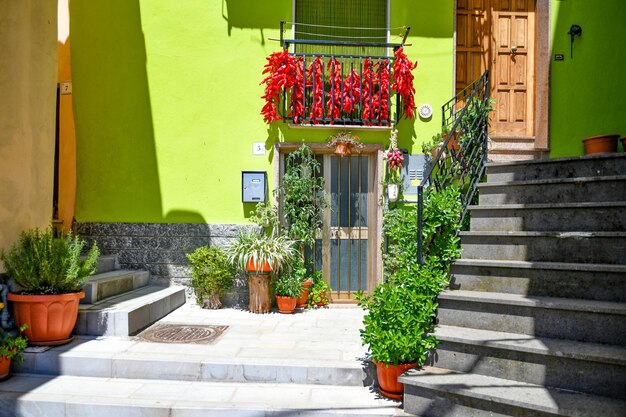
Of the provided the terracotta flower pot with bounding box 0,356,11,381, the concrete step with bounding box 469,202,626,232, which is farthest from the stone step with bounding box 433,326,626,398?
the terracotta flower pot with bounding box 0,356,11,381

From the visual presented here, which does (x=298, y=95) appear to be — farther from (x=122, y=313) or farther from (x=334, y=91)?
(x=122, y=313)

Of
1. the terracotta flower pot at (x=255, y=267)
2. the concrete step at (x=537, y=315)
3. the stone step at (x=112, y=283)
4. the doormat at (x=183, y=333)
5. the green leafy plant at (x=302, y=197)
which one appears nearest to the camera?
the concrete step at (x=537, y=315)

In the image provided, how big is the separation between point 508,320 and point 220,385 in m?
2.33

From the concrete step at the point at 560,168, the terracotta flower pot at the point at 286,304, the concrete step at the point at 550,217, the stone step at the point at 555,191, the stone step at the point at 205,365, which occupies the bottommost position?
the stone step at the point at 205,365

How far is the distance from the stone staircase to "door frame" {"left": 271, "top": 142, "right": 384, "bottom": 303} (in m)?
1.90

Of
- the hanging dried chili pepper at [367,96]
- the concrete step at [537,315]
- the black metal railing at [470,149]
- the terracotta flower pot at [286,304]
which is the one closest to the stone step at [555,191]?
the black metal railing at [470,149]

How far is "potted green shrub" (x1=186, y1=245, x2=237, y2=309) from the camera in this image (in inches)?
211

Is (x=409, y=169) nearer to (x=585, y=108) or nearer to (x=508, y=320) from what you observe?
(x=585, y=108)

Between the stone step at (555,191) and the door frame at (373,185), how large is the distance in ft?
5.88

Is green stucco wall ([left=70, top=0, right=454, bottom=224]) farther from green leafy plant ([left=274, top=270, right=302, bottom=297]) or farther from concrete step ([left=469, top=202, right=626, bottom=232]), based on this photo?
concrete step ([left=469, top=202, right=626, bottom=232])

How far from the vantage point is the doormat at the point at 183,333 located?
418 centimetres

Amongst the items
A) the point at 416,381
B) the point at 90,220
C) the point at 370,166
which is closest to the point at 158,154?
the point at 90,220

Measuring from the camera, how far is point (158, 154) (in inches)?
229

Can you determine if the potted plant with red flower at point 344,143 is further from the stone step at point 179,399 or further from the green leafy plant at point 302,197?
the stone step at point 179,399
